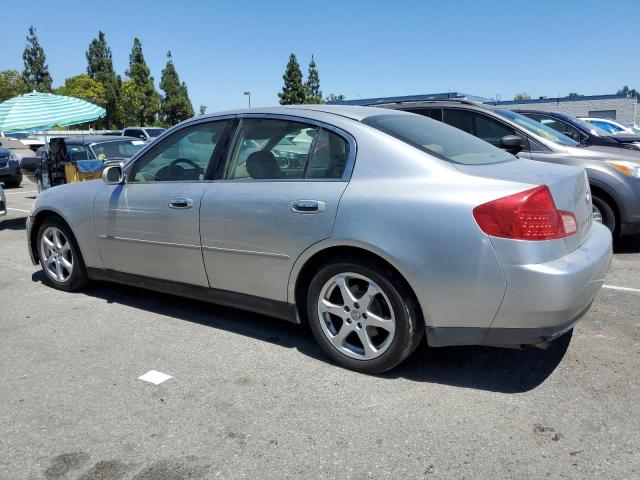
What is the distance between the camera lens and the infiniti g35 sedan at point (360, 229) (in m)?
2.86

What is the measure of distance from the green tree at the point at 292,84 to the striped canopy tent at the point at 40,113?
53.9m

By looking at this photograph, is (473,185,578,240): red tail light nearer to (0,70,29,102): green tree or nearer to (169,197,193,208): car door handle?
(169,197,193,208): car door handle

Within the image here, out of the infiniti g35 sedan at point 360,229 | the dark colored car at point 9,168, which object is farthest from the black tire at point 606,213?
the dark colored car at point 9,168

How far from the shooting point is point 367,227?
10.2ft

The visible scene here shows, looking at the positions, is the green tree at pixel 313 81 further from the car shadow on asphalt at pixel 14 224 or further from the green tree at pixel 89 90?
the car shadow on asphalt at pixel 14 224

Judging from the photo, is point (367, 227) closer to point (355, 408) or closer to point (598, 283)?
point (355, 408)

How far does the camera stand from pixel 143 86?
59.7 metres

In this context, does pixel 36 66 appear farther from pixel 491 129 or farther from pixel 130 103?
pixel 491 129

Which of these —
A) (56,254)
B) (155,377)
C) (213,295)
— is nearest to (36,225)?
(56,254)

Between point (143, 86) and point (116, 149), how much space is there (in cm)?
5295

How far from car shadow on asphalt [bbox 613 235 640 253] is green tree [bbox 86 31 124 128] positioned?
207 ft

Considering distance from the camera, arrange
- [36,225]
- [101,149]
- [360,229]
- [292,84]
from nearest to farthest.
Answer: [360,229] → [36,225] → [101,149] → [292,84]

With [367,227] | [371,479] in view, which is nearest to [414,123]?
[367,227]

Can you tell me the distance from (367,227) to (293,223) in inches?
20.4
